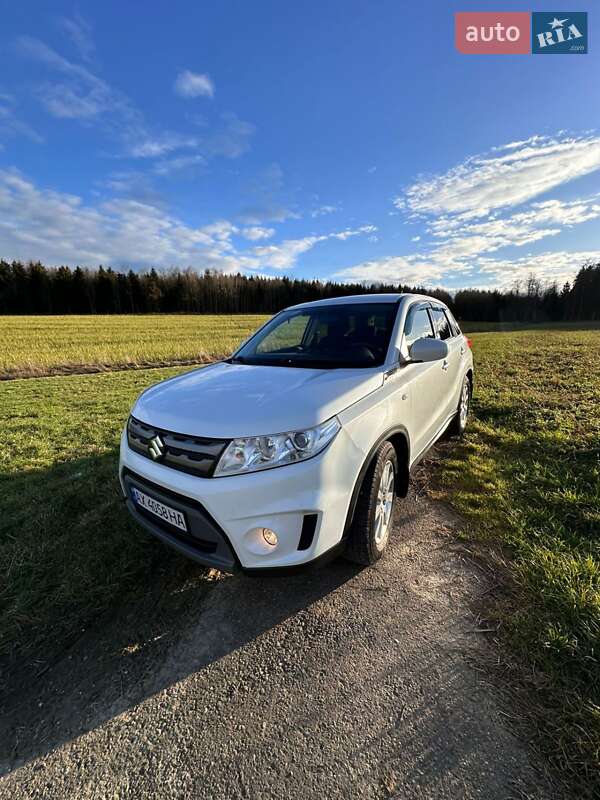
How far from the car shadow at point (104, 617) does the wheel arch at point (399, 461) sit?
1.36 ft

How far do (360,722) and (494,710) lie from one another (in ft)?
1.88

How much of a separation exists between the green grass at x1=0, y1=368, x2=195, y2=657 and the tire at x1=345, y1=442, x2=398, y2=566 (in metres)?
1.36

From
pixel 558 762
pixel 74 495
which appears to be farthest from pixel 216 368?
pixel 558 762

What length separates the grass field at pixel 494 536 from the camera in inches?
66.1

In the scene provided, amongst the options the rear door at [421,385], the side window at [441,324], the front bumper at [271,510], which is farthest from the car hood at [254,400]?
the side window at [441,324]

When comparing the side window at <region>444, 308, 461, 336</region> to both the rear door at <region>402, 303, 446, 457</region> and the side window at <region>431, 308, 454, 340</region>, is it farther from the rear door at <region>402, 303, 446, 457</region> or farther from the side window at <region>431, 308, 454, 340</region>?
the rear door at <region>402, 303, 446, 457</region>

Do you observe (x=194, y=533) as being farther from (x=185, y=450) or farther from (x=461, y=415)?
(x=461, y=415)

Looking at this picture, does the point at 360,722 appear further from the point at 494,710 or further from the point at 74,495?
the point at 74,495

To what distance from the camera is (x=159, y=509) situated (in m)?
2.15

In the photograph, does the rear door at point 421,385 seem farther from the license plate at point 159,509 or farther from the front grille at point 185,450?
the license plate at point 159,509

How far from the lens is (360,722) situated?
5.10 ft

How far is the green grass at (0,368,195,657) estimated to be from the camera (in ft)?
7.03

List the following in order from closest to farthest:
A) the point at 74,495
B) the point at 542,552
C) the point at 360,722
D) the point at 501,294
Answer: the point at 360,722 < the point at 542,552 < the point at 74,495 < the point at 501,294

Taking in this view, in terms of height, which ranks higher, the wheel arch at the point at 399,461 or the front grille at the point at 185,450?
the front grille at the point at 185,450
